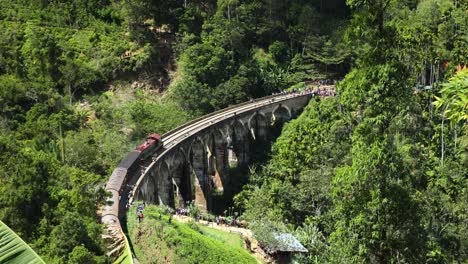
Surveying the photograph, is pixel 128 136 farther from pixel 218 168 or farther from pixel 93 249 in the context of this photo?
pixel 93 249

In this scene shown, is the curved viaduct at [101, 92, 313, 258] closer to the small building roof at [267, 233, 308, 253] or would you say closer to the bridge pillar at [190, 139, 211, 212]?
the bridge pillar at [190, 139, 211, 212]

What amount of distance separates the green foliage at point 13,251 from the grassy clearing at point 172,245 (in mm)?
16316

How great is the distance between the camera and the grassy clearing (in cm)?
2762

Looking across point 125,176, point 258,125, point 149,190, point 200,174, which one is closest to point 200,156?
point 200,174

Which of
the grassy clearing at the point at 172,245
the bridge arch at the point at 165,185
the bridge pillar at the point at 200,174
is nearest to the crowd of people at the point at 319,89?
the bridge pillar at the point at 200,174

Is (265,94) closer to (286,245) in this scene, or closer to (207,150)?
(207,150)

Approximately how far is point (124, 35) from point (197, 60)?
1295 cm

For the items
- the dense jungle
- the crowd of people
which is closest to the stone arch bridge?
the crowd of people

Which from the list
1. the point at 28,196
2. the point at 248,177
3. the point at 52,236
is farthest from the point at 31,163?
the point at 248,177

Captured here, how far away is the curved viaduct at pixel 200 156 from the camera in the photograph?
36.4 meters

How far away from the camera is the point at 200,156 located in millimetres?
51719

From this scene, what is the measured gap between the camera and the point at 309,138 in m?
48.9

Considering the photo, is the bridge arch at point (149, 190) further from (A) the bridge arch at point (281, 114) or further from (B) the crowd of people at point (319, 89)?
(B) the crowd of people at point (319, 89)

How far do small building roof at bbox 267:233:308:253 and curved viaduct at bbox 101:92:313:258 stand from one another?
9593 millimetres
